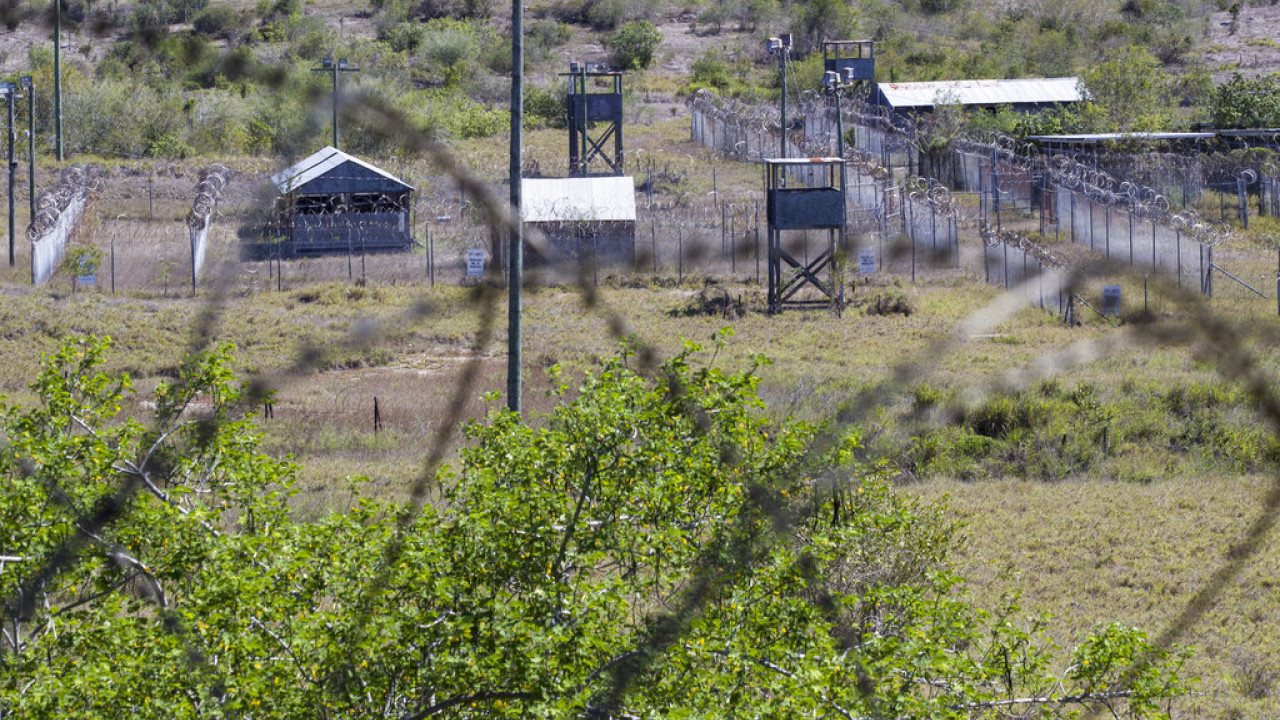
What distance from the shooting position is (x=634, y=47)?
6769 centimetres

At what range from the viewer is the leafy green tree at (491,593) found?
461cm

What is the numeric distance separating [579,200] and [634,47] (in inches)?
1471

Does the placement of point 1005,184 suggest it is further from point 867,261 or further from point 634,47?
point 634,47

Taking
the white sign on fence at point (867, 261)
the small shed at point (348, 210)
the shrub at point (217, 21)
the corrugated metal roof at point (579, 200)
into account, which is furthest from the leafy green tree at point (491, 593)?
the small shed at point (348, 210)

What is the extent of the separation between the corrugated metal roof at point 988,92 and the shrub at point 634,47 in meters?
18.1

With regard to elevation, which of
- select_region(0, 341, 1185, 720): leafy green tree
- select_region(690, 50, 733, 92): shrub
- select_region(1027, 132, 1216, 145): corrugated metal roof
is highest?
select_region(690, 50, 733, 92): shrub

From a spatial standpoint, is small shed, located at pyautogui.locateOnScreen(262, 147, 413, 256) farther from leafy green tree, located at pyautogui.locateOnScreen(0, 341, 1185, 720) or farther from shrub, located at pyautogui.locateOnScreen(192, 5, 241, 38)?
shrub, located at pyautogui.locateOnScreen(192, 5, 241, 38)

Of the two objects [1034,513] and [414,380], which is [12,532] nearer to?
[1034,513]

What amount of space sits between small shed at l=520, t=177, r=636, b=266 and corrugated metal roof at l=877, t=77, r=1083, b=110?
70.5 ft

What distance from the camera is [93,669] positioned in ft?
15.1

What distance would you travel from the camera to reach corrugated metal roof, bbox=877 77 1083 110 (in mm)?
50688

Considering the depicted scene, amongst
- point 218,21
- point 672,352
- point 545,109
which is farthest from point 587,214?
point 218,21

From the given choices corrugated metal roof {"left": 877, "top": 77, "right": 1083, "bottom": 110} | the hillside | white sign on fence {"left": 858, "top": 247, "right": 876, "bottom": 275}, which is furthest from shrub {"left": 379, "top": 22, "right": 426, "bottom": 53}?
corrugated metal roof {"left": 877, "top": 77, "right": 1083, "bottom": 110}

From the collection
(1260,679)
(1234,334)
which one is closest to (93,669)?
(1234,334)
